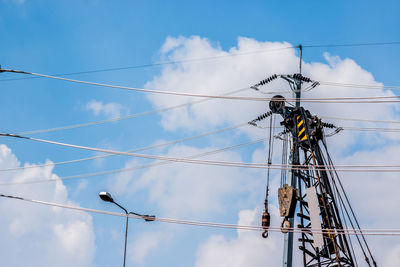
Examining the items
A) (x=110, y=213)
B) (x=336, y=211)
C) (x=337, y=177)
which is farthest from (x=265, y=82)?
(x=110, y=213)

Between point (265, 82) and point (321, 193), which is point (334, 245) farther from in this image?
point (265, 82)

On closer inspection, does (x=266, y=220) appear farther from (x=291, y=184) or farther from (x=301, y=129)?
(x=301, y=129)

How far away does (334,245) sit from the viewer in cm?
1881

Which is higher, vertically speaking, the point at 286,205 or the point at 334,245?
the point at 286,205

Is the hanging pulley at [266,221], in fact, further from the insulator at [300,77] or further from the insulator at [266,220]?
the insulator at [300,77]

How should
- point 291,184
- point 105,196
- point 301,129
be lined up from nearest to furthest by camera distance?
point 105,196
point 291,184
point 301,129

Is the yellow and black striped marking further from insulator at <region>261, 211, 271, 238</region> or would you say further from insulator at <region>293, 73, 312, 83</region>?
insulator at <region>261, 211, 271, 238</region>

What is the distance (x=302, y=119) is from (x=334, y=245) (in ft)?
24.6

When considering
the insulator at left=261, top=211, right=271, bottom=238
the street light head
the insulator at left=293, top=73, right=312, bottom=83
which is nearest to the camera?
the street light head

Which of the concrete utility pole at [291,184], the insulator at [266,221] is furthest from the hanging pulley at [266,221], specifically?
the concrete utility pole at [291,184]

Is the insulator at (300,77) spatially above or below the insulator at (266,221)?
above

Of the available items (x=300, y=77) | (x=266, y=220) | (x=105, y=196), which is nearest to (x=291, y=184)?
(x=266, y=220)

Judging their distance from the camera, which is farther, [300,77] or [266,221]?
[300,77]

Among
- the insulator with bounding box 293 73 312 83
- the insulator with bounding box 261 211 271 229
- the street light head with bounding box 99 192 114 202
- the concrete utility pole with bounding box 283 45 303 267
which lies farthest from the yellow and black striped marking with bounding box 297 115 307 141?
the street light head with bounding box 99 192 114 202
